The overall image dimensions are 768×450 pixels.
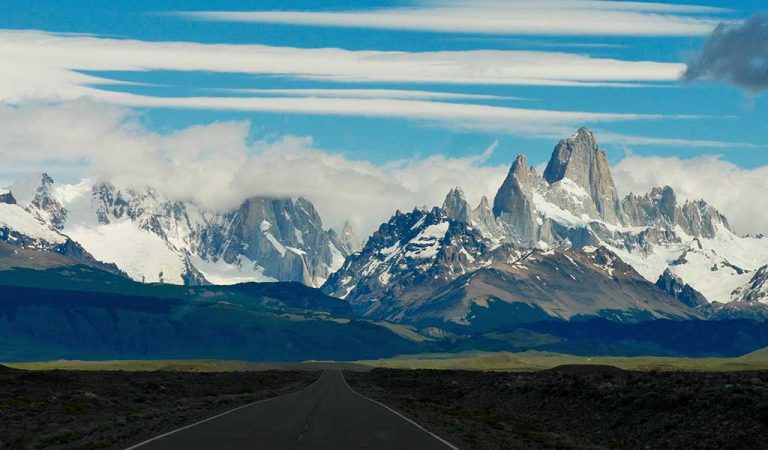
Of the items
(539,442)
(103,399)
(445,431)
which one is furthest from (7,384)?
(539,442)

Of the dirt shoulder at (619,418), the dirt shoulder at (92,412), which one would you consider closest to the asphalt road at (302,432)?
the dirt shoulder at (92,412)

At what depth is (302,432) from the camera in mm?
60875

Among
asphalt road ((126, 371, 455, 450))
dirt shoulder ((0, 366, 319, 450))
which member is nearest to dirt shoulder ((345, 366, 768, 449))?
asphalt road ((126, 371, 455, 450))

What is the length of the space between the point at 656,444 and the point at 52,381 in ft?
322

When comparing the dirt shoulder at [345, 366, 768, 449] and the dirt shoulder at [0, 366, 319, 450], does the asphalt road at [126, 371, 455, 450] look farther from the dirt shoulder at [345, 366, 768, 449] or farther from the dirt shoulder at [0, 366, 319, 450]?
the dirt shoulder at [345, 366, 768, 449]

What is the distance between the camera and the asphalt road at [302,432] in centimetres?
5312

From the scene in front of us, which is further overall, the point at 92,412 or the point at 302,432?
the point at 92,412

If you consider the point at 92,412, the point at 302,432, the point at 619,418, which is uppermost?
the point at 92,412

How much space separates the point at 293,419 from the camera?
7275 centimetres

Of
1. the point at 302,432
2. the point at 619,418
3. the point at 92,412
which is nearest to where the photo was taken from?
the point at 302,432

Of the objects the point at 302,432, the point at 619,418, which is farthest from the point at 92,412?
the point at 619,418

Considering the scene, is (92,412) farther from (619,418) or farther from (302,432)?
(619,418)

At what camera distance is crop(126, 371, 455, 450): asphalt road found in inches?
2092

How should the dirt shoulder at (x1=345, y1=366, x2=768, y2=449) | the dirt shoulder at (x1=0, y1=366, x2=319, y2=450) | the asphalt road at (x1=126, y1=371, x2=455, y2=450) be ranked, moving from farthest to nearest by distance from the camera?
the dirt shoulder at (x1=0, y1=366, x2=319, y2=450) < the asphalt road at (x1=126, y1=371, x2=455, y2=450) < the dirt shoulder at (x1=345, y1=366, x2=768, y2=449)
